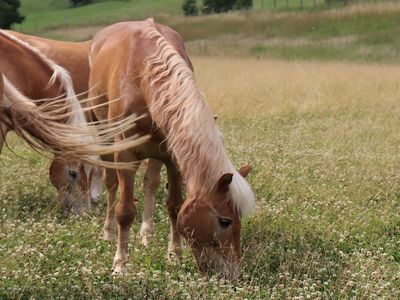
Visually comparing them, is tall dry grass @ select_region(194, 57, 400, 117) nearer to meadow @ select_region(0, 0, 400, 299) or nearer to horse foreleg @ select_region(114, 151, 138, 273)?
meadow @ select_region(0, 0, 400, 299)

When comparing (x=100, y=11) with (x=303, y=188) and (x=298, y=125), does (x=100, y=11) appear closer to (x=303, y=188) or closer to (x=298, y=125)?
(x=298, y=125)

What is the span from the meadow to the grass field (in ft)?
0.04

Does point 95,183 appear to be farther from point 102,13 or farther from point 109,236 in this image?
point 102,13

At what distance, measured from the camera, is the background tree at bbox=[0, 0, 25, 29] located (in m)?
50.0

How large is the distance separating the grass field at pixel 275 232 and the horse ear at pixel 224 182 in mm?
644

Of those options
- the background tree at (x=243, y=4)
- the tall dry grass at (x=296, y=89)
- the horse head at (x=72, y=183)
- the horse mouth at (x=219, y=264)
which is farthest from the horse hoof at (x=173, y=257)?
the background tree at (x=243, y=4)

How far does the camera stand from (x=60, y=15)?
71.0 m

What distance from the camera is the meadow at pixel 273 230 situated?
4832 millimetres

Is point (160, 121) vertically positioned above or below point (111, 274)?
above

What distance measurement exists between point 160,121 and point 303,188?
9.47 feet

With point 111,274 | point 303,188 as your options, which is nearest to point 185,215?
point 111,274

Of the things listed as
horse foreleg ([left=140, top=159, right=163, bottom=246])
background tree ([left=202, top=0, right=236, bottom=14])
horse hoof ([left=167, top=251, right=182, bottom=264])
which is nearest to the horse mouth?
horse hoof ([left=167, top=251, right=182, bottom=264])

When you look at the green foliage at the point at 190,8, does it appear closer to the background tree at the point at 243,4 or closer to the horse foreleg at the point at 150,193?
the background tree at the point at 243,4

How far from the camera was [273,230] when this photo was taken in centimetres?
637
